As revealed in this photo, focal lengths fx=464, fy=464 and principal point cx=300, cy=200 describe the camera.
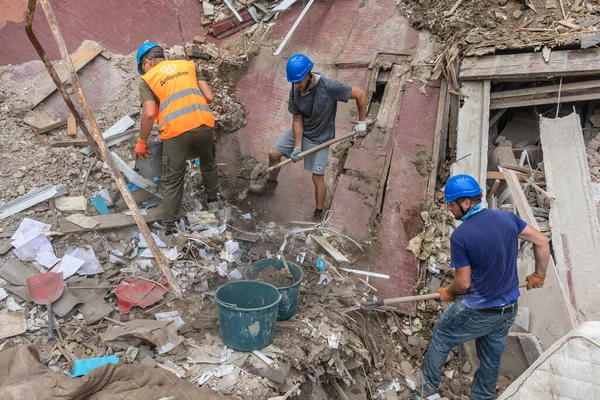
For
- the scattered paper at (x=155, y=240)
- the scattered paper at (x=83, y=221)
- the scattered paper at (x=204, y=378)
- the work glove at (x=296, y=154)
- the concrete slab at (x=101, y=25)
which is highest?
the concrete slab at (x=101, y=25)

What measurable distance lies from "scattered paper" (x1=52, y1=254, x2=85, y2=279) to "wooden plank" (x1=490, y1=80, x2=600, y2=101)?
505 cm

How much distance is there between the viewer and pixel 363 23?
21.7ft

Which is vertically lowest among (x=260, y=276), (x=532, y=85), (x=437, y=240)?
(x=437, y=240)

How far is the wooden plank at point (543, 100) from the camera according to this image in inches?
218

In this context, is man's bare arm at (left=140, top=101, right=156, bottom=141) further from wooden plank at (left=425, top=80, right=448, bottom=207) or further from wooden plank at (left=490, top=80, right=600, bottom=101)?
wooden plank at (left=490, top=80, right=600, bottom=101)

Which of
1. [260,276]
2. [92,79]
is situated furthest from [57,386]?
[92,79]

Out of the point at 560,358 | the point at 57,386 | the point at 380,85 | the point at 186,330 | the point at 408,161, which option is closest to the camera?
the point at 560,358

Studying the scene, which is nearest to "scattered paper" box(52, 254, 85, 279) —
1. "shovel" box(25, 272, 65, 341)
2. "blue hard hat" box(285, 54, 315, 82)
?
"shovel" box(25, 272, 65, 341)

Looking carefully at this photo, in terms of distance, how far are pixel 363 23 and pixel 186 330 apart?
4956 millimetres

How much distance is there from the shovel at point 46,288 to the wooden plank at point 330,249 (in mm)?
2476

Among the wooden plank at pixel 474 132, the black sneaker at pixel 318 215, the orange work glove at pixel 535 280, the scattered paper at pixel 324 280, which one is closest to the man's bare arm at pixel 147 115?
the black sneaker at pixel 318 215

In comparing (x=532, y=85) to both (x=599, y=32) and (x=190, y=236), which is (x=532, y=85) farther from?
(x=190, y=236)

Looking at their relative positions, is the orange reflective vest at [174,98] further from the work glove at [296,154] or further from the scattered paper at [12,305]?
the scattered paper at [12,305]

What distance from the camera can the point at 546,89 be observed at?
5.64 m
